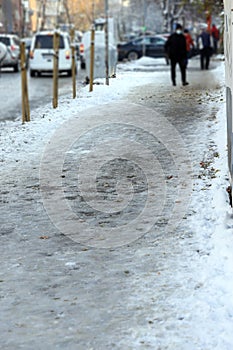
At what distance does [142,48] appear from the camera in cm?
4744

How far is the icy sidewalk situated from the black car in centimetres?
3502

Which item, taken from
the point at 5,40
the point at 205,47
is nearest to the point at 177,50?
the point at 205,47

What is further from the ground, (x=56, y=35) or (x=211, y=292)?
(x=56, y=35)

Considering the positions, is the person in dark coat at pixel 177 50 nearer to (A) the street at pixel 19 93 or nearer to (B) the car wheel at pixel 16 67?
(A) the street at pixel 19 93

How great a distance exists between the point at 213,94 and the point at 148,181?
29.6ft

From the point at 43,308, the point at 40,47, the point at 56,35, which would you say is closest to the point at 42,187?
the point at 43,308

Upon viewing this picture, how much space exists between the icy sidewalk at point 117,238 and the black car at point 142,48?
115ft

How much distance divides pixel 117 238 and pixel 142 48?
4140 centimetres

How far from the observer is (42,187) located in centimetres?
868

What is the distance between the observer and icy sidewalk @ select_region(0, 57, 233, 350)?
196 inches

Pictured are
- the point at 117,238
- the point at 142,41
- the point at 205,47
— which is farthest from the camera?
the point at 142,41

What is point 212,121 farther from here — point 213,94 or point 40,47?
point 40,47

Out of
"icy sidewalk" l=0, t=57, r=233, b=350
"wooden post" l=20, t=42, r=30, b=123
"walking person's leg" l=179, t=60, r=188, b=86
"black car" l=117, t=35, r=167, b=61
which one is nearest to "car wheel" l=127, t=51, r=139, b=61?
"black car" l=117, t=35, r=167, b=61

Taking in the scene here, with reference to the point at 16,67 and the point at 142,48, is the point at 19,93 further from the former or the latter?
the point at 142,48
